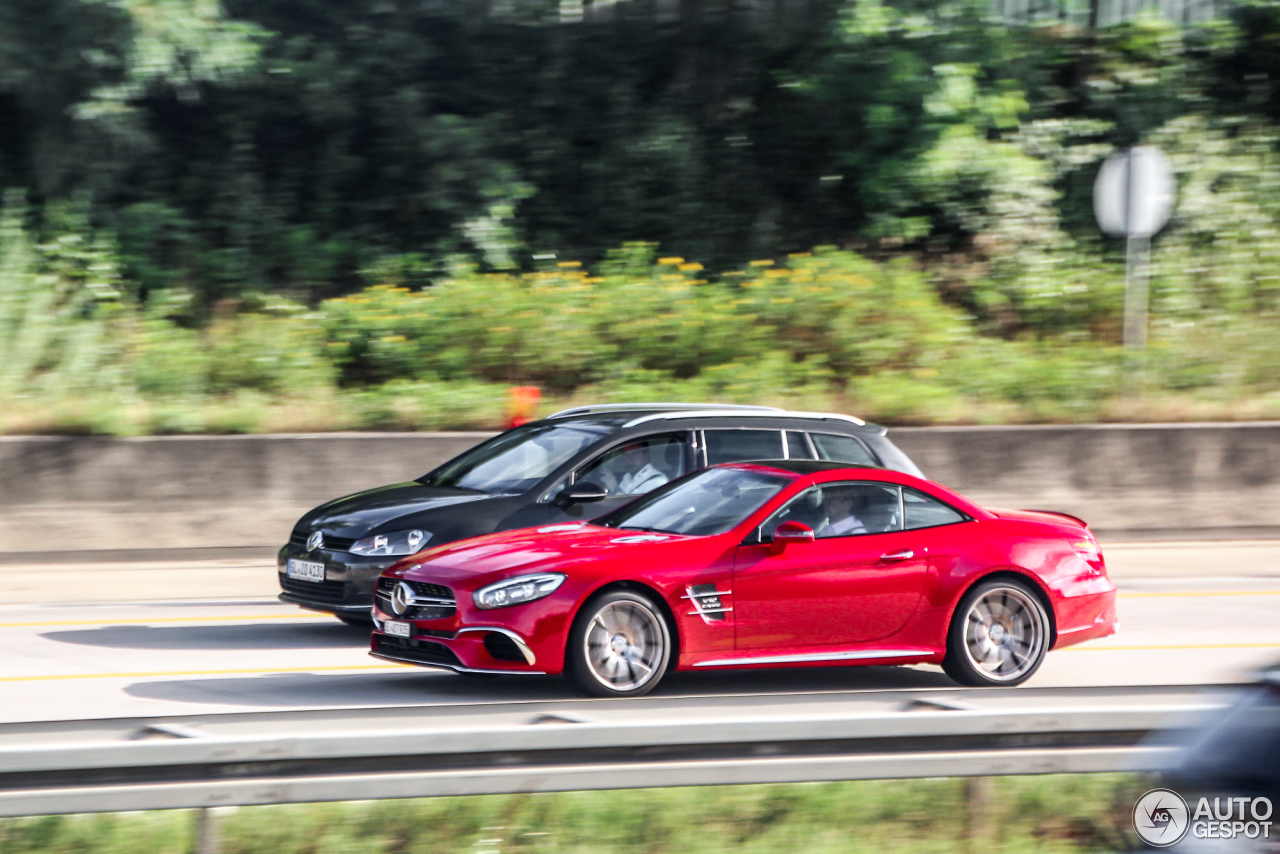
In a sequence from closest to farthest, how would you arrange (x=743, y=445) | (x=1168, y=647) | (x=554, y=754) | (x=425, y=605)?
(x=554, y=754), (x=425, y=605), (x=1168, y=647), (x=743, y=445)

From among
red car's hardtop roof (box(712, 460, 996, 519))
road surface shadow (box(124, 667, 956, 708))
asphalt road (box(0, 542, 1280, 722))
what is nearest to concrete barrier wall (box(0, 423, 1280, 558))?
asphalt road (box(0, 542, 1280, 722))

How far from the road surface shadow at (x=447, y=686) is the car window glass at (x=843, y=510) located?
0.90m

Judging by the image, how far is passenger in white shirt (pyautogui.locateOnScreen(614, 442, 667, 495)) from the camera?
32.2 feet

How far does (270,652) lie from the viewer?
31.0 ft

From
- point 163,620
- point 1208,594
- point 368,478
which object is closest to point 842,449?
point 1208,594

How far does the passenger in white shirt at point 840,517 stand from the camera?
834 cm

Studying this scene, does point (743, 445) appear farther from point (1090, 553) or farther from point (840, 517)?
point (1090, 553)

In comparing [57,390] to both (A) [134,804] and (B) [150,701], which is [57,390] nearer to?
(B) [150,701]

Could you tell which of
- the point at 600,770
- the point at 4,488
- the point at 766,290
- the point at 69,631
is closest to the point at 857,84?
the point at 766,290

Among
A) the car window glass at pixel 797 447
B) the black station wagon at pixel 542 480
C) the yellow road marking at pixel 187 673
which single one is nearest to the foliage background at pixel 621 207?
the black station wagon at pixel 542 480

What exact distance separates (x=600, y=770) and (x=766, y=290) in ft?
43.6

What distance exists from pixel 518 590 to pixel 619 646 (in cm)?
60

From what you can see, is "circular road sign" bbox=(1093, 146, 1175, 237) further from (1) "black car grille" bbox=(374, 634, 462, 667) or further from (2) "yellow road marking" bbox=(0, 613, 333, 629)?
(1) "black car grille" bbox=(374, 634, 462, 667)

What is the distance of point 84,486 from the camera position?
13.5 m
